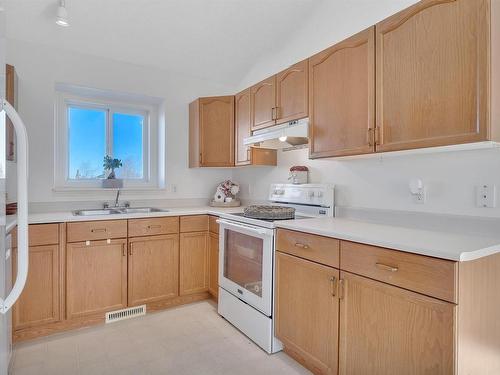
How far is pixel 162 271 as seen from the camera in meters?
2.70

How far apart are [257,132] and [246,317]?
1533 mm

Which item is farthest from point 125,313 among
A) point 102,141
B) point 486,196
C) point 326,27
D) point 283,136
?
point 326,27

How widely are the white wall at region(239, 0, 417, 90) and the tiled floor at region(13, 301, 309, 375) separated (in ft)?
7.77

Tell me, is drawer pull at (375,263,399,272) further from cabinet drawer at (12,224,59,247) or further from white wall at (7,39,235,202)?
white wall at (7,39,235,202)

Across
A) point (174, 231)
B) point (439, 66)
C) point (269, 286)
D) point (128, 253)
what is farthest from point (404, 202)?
point (128, 253)

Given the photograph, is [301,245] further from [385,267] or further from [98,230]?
[98,230]

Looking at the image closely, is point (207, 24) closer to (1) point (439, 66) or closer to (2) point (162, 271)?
(1) point (439, 66)

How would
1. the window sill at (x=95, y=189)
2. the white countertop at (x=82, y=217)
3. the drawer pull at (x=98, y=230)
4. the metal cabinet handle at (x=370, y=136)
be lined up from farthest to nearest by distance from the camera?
the window sill at (x=95, y=189) < the drawer pull at (x=98, y=230) < the white countertop at (x=82, y=217) < the metal cabinet handle at (x=370, y=136)

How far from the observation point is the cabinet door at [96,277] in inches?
91.0

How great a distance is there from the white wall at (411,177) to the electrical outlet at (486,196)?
0.07ft

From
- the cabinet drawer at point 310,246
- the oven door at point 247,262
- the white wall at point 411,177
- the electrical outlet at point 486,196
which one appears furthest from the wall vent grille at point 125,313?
the electrical outlet at point 486,196

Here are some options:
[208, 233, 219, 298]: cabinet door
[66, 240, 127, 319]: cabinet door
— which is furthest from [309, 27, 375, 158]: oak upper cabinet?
[66, 240, 127, 319]: cabinet door

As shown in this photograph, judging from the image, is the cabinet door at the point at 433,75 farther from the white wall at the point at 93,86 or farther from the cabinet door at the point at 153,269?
the white wall at the point at 93,86

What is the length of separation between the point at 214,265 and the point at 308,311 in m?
1.23
